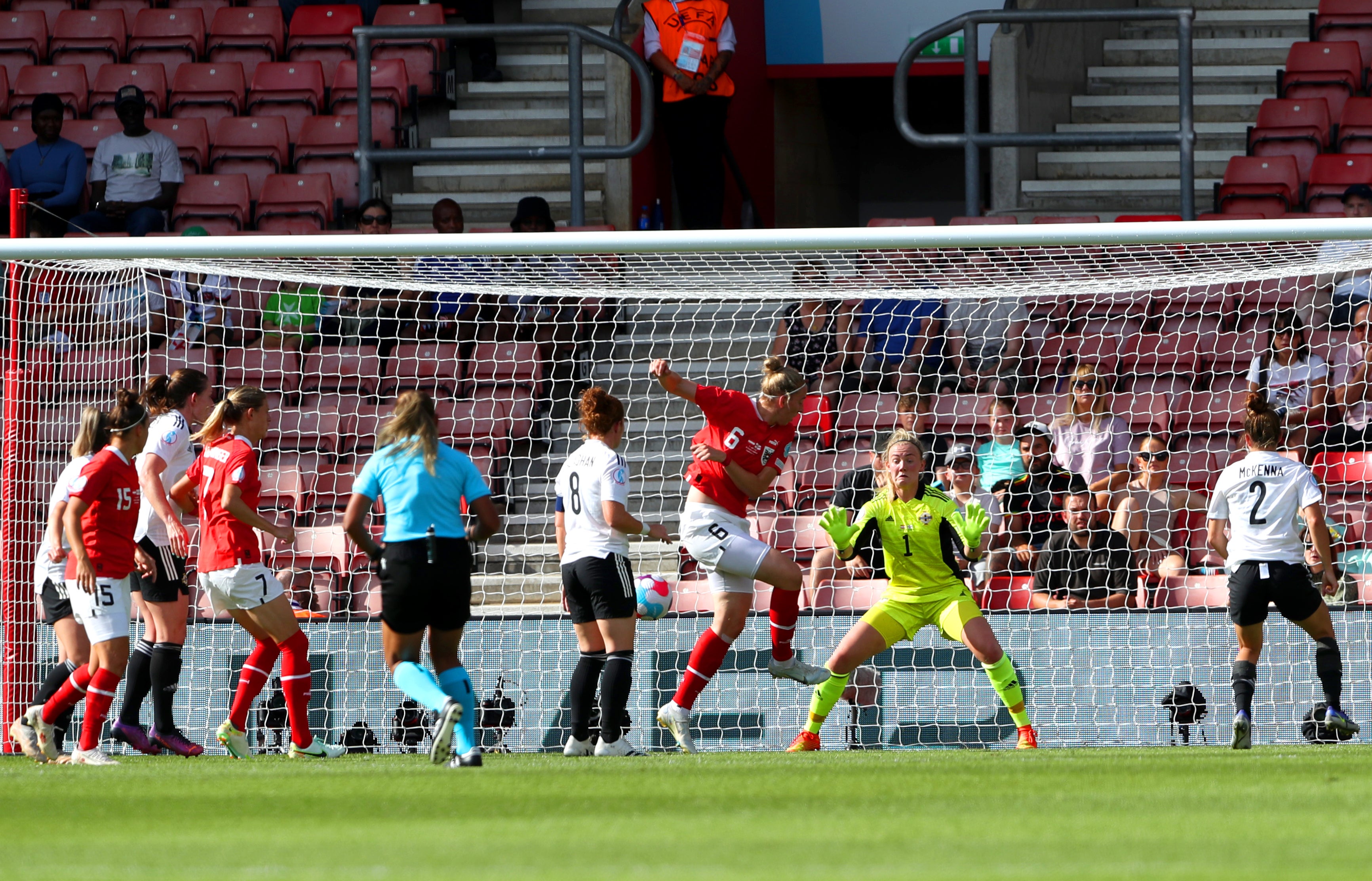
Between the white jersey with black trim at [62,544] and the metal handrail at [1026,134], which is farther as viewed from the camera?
the metal handrail at [1026,134]

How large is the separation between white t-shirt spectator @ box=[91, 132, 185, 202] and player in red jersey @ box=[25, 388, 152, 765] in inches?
232

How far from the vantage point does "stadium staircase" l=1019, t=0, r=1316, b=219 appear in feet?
44.2

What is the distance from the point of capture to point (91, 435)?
7539 mm

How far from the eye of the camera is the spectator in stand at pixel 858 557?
29.3 ft

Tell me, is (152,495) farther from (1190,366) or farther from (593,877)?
(1190,366)

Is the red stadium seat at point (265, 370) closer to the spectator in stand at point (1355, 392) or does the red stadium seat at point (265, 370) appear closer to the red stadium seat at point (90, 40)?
the red stadium seat at point (90, 40)

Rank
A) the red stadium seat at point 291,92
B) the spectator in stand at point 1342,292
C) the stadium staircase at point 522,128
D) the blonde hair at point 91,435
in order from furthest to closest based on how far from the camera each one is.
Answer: the red stadium seat at point 291,92 < the stadium staircase at point 522,128 < the spectator in stand at point 1342,292 < the blonde hair at point 91,435

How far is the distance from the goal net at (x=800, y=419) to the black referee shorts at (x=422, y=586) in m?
2.33

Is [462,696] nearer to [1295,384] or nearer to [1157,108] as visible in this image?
[1295,384]

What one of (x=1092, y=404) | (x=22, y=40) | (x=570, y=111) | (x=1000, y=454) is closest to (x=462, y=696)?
(x=1000, y=454)

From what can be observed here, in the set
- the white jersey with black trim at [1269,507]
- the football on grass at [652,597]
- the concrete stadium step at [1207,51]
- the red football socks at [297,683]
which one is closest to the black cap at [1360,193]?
the concrete stadium step at [1207,51]

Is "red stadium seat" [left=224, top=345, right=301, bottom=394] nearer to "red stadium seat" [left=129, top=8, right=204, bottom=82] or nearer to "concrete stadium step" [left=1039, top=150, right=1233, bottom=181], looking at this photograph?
"red stadium seat" [left=129, top=8, right=204, bottom=82]

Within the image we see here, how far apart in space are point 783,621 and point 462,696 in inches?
76.5

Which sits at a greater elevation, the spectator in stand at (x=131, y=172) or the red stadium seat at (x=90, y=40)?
the red stadium seat at (x=90, y=40)
